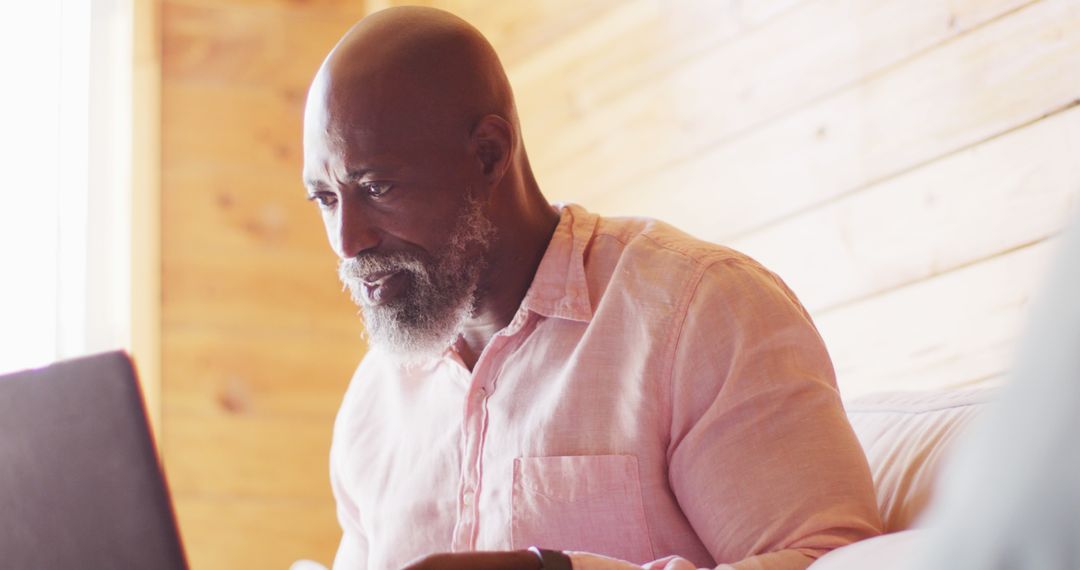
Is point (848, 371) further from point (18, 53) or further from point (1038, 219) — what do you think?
point (18, 53)

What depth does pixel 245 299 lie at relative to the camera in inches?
113

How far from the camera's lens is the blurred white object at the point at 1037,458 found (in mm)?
342

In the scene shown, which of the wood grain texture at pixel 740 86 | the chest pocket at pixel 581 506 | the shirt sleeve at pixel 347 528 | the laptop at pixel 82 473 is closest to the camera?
the laptop at pixel 82 473

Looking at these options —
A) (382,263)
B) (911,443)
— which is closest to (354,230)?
(382,263)

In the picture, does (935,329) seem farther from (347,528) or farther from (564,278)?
(347,528)

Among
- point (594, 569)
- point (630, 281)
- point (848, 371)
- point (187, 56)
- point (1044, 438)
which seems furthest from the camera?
point (187, 56)

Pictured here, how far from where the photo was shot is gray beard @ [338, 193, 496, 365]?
1526 mm

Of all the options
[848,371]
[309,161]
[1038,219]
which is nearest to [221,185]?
[309,161]

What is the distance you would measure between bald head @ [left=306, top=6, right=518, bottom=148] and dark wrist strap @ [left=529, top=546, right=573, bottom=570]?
2.06ft

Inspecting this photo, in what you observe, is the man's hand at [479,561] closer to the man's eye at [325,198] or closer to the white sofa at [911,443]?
the white sofa at [911,443]

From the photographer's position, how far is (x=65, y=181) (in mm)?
2738

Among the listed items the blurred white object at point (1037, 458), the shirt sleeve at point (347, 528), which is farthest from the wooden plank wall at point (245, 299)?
the blurred white object at point (1037, 458)

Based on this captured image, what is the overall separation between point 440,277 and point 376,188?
0.43 ft

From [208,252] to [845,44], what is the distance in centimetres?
156
